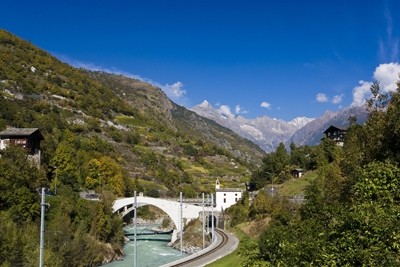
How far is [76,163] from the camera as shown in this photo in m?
76.9

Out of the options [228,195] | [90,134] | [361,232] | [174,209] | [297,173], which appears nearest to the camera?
[361,232]

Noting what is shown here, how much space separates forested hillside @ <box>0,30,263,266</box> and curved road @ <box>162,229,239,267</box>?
35.2 feet

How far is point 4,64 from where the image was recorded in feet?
440

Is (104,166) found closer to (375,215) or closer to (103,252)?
(103,252)

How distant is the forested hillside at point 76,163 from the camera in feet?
151

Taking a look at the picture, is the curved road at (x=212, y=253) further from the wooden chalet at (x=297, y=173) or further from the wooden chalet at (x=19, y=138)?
the wooden chalet at (x=19, y=138)

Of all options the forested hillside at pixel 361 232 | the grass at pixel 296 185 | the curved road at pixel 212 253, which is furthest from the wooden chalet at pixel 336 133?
the forested hillside at pixel 361 232

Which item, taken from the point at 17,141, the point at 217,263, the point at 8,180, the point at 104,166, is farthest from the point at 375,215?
the point at 104,166

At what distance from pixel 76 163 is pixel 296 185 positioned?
36037 mm

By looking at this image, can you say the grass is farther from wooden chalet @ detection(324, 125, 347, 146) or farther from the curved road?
wooden chalet @ detection(324, 125, 347, 146)

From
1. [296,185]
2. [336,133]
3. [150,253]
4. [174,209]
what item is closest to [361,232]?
[150,253]

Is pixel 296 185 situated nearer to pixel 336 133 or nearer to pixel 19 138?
pixel 336 133

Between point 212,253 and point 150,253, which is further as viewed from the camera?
point 150,253

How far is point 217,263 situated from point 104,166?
4537cm
